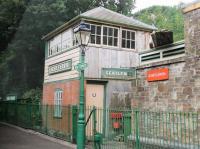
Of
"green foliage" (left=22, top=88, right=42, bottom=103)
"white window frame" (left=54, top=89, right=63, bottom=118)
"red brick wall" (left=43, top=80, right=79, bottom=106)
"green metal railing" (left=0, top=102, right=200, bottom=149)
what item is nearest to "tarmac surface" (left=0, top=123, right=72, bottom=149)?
"green metal railing" (left=0, top=102, right=200, bottom=149)

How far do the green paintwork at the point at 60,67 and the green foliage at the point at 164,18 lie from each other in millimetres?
24697

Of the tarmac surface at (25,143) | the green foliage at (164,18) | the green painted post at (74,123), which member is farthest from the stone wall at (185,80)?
the green foliage at (164,18)

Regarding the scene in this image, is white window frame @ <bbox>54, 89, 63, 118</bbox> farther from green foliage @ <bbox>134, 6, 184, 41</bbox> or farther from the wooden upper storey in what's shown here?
green foliage @ <bbox>134, 6, 184, 41</bbox>

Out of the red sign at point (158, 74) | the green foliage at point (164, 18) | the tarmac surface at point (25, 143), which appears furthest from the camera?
the green foliage at point (164, 18)

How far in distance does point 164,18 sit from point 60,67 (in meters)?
32.9

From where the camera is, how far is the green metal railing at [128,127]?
900 cm

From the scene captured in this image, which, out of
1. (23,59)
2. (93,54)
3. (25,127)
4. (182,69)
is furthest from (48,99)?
(23,59)

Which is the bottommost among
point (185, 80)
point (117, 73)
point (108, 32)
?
point (185, 80)

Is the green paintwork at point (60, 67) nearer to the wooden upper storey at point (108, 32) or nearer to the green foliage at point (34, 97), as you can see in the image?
the wooden upper storey at point (108, 32)

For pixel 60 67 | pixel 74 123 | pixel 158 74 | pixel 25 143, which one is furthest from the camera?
pixel 60 67

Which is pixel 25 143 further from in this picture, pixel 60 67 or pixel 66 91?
pixel 60 67

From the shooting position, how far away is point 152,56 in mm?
11484

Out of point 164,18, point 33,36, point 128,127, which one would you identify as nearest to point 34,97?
point 33,36

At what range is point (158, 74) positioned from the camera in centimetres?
1110
